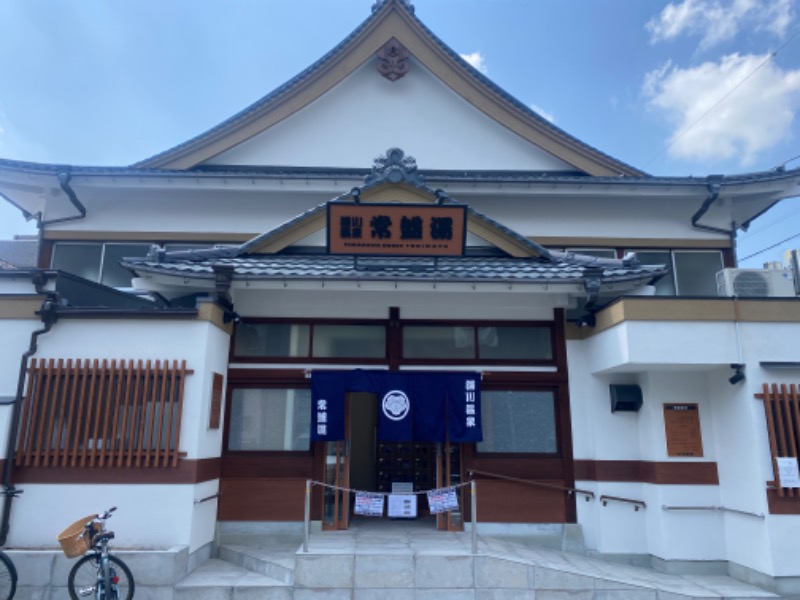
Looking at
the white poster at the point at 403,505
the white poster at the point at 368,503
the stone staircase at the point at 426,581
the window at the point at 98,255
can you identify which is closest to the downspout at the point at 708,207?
the stone staircase at the point at 426,581

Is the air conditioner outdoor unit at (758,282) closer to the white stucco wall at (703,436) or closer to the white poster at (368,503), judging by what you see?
the white stucco wall at (703,436)

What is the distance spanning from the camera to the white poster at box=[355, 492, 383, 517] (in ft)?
27.3

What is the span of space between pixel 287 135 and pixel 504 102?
5.03 m

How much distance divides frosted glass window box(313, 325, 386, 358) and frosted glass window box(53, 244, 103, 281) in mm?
5380

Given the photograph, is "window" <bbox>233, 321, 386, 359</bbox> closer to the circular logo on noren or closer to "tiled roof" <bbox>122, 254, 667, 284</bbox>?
the circular logo on noren

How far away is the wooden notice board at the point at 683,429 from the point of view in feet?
27.9

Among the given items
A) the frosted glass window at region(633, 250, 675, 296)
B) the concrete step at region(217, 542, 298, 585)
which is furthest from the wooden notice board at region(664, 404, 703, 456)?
the concrete step at region(217, 542, 298, 585)

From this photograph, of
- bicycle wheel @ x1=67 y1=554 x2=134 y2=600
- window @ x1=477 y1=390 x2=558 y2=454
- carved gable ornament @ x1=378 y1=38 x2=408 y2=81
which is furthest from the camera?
carved gable ornament @ x1=378 y1=38 x2=408 y2=81

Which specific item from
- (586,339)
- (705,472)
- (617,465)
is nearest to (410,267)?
(586,339)

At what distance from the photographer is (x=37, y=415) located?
766cm

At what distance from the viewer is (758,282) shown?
8852mm

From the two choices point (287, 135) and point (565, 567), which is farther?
point (287, 135)

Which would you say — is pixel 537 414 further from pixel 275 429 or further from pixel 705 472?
pixel 275 429

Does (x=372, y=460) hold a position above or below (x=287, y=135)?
below
